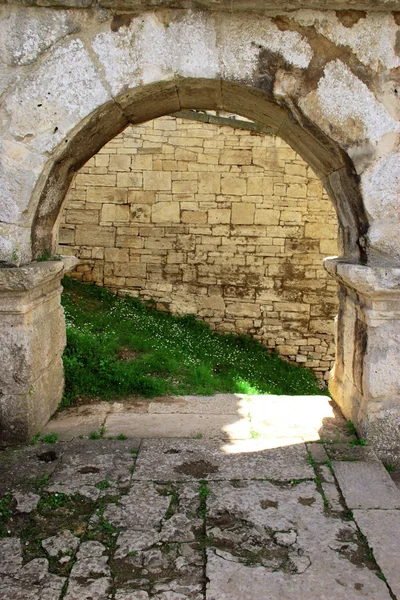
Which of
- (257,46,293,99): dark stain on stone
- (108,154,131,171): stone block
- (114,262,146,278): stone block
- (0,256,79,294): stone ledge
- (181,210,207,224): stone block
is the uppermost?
(257,46,293,99): dark stain on stone

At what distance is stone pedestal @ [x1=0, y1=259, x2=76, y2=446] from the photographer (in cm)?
334

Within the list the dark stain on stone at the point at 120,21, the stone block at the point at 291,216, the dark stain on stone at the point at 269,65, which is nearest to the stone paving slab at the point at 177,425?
the dark stain on stone at the point at 269,65

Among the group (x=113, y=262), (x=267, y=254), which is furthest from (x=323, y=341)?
(x=113, y=262)

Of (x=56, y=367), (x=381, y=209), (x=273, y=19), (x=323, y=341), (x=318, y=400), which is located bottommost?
(x=323, y=341)

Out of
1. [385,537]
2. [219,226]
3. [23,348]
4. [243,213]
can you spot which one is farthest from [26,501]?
[243,213]

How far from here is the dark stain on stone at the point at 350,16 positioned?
127 inches

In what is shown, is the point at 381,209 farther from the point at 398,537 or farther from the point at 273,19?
the point at 398,537

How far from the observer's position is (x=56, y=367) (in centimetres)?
424

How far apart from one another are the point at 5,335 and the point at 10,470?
2.82ft

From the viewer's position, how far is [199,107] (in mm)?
4039

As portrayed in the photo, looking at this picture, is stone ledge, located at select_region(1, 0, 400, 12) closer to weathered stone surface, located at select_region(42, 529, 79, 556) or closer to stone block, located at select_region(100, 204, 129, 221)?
weathered stone surface, located at select_region(42, 529, 79, 556)

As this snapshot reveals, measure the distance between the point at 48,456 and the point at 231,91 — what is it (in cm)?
261

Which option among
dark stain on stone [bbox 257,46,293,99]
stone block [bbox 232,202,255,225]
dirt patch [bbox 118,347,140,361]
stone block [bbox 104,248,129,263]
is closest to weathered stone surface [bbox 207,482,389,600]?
dark stain on stone [bbox 257,46,293,99]

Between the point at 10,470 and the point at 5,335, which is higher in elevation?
the point at 5,335
